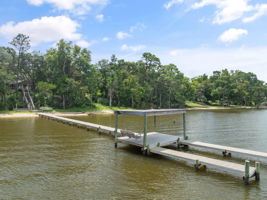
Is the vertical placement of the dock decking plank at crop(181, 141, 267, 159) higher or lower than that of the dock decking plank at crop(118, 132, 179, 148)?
lower

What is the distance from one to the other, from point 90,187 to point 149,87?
177 feet

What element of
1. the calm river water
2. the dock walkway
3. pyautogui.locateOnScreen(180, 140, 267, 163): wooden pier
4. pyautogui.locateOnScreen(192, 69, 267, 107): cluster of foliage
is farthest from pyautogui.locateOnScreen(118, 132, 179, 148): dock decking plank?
pyautogui.locateOnScreen(192, 69, 267, 107): cluster of foliage

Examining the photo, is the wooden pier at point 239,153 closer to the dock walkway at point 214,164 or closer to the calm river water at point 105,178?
the calm river water at point 105,178

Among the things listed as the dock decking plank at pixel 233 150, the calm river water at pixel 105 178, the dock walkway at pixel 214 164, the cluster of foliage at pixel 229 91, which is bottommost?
the calm river water at pixel 105 178

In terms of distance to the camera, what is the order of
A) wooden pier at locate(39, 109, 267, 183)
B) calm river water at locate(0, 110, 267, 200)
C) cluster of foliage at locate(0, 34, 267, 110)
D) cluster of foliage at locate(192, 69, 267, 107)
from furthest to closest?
1. cluster of foliage at locate(192, 69, 267, 107)
2. cluster of foliage at locate(0, 34, 267, 110)
3. wooden pier at locate(39, 109, 267, 183)
4. calm river water at locate(0, 110, 267, 200)

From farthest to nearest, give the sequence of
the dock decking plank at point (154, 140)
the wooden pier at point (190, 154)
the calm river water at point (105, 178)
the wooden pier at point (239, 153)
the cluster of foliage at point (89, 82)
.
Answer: the cluster of foliage at point (89, 82), the dock decking plank at point (154, 140), the wooden pier at point (239, 153), the wooden pier at point (190, 154), the calm river water at point (105, 178)

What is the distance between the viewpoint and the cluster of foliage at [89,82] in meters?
45.8

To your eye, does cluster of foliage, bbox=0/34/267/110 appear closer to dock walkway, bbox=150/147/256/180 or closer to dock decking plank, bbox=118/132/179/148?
dock decking plank, bbox=118/132/179/148

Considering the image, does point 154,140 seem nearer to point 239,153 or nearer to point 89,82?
point 239,153

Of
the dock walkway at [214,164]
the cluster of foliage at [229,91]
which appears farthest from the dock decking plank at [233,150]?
the cluster of foliage at [229,91]

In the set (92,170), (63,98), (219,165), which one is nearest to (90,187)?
(92,170)

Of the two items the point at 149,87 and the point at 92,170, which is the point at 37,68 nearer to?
the point at 149,87

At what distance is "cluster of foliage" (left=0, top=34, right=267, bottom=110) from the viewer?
4584 centimetres

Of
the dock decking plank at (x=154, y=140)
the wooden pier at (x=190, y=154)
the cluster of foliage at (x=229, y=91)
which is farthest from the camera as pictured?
the cluster of foliage at (x=229, y=91)
